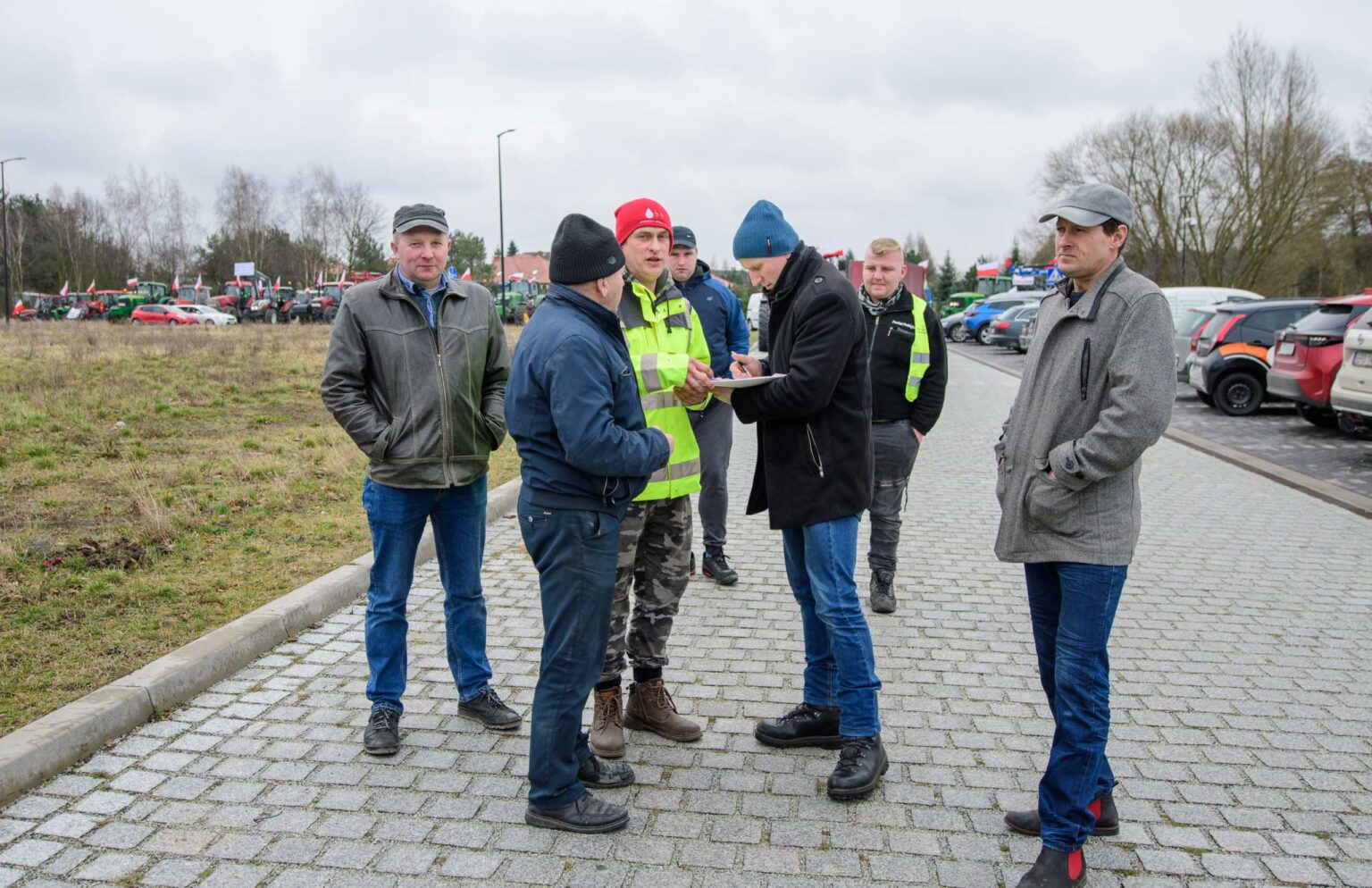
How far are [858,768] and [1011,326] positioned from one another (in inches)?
1388

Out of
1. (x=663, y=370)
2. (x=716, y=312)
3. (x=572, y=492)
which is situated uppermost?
(x=716, y=312)

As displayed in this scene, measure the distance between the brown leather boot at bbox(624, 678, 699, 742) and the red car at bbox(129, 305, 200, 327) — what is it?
52.9 m

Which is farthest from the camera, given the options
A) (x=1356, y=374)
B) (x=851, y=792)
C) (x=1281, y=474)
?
(x=1356, y=374)

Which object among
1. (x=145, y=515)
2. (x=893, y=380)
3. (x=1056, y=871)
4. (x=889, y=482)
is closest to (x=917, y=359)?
(x=893, y=380)

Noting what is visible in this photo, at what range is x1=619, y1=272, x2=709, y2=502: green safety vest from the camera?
3.87 metres

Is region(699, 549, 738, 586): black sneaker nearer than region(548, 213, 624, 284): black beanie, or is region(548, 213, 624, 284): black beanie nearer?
region(548, 213, 624, 284): black beanie

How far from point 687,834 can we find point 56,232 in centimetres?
8482

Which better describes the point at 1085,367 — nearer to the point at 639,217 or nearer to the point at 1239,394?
the point at 639,217

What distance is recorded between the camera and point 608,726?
4055mm

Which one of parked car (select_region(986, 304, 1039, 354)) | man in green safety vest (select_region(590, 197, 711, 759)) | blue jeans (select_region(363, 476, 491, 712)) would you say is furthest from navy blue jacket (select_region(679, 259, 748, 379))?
parked car (select_region(986, 304, 1039, 354))

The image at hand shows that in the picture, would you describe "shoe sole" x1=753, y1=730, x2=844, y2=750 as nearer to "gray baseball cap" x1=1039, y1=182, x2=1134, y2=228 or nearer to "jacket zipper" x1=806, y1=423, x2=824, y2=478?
"jacket zipper" x1=806, y1=423, x2=824, y2=478

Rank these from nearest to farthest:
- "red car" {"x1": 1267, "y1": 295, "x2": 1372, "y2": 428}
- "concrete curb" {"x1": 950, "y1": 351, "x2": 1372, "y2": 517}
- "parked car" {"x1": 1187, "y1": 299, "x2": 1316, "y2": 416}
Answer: "concrete curb" {"x1": 950, "y1": 351, "x2": 1372, "y2": 517} < "red car" {"x1": 1267, "y1": 295, "x2": 1372, "y2": 428} < "parked car" {"x1": 1187, "y1": 299, "x2": 1316, "y2": 416}

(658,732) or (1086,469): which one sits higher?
(1086,469)

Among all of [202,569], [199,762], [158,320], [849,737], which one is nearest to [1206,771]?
[849,737]
